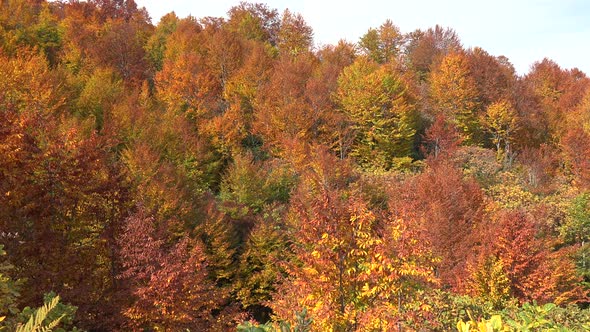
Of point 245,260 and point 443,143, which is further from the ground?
point 443,143

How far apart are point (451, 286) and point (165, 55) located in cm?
3902

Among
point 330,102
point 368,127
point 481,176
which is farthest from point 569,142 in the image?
point 330,102

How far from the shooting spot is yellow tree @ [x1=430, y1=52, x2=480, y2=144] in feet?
133

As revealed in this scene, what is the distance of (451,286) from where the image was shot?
701 inches

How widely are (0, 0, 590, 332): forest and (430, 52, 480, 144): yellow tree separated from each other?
0.21m

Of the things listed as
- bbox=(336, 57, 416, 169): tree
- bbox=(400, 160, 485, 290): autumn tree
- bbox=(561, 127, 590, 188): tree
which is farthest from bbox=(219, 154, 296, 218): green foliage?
bbox=(561, 127, 590, 188): tree

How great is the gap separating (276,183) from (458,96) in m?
22.8

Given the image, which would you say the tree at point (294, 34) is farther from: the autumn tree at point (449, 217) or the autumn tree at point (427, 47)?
the autumn tree at point (449, 217)

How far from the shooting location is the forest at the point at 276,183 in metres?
7.39

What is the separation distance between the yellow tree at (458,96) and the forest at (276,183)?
21 centimetres

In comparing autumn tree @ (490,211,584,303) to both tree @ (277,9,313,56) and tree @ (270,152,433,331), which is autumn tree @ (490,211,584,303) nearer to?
tree @ (270,152,433,331)

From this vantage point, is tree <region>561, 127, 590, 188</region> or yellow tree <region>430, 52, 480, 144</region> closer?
tree <region>561, 127, 590, 188</region>

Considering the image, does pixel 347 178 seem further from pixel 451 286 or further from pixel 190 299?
pixel 190 299

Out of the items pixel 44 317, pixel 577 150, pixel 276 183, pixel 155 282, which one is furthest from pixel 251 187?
pixel 577 150
